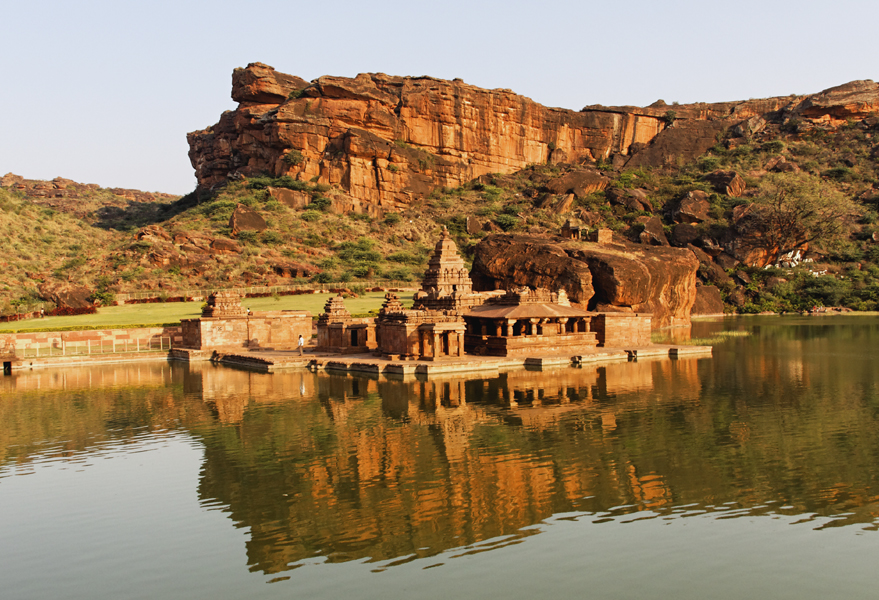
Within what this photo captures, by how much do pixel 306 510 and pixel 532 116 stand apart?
103497 millimetres

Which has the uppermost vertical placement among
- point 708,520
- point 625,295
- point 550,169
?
point 550,169

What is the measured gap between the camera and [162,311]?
1900 inches

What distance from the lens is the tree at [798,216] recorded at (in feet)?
241

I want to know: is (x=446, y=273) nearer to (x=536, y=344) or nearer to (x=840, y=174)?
(x=536, y=344)

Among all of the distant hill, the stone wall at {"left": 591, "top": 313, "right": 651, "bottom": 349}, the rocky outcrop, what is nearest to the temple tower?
the stone wall at {"left": 591, "top": 313, "right": 651, "bottom": 349}

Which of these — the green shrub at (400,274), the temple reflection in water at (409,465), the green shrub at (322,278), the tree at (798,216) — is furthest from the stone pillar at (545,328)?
the tree at (798,216)

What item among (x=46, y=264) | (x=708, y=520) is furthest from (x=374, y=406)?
(x=46, y=264)

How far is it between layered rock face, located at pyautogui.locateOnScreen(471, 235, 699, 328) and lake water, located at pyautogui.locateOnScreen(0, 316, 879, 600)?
83.1ft

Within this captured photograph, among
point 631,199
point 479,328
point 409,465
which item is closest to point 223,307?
point 479,328

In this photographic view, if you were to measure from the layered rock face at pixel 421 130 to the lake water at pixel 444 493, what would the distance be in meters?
70.2

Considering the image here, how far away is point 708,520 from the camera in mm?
12094

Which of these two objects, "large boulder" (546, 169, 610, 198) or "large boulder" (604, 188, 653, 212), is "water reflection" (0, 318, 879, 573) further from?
"large boulder" (546, 169, 610, 198)

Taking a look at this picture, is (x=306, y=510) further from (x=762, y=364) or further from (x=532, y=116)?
(x=532, y=116)

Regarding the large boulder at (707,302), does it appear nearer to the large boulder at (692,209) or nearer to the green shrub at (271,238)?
the large boulder at (692,209)
